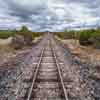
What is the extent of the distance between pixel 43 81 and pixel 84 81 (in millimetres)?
2078

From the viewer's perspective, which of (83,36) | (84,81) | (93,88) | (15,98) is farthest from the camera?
(83,36)

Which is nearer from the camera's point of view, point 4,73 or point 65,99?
point 65,99

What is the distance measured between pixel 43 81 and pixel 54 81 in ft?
1.64

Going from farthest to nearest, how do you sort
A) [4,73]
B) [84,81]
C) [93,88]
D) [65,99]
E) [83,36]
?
[83,36]
[4,73]
[84,81]
[93,88]
[65,99]

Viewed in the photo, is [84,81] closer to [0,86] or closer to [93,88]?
[93,88]

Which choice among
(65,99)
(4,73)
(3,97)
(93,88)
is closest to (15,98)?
(3,97)

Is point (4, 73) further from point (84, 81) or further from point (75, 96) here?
point (75, 96)

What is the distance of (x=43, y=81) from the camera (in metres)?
8.46

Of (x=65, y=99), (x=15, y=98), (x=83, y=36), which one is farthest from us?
(x=83, y=36)

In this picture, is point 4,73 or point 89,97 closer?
point 89,97

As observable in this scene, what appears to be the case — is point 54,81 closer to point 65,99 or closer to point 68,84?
point 68,84

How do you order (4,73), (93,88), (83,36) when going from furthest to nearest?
(83,36)
(4,73)
(93,88)

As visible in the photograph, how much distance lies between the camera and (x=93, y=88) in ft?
26.2

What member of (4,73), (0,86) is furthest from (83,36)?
(0,86)
